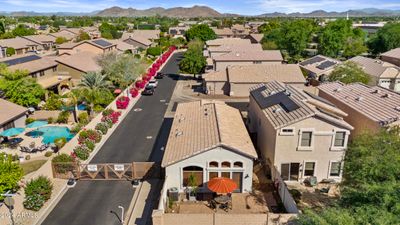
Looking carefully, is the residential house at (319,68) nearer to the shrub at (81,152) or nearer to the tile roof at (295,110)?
the tile roof at (295,110)

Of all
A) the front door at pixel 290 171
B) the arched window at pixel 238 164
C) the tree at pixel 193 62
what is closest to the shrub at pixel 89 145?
the arched window at pixel 238 164

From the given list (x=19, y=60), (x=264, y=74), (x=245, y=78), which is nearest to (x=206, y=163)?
(x=245, y=78)

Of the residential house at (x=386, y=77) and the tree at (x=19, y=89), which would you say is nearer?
the tree at (x=19, y=89)

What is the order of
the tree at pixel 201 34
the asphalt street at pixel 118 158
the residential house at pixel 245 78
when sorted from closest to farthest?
the asphalt street at pixel 118 158, the residential house at pixel 245 78, the tree at pixel 201 34

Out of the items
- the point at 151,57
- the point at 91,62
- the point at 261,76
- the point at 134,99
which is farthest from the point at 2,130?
the point at 151,57

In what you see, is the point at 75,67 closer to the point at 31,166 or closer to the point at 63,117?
the point at 63,117

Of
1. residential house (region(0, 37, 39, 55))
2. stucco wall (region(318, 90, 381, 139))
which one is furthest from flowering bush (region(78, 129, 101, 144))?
residential house (region(0, 37, 39, 55))

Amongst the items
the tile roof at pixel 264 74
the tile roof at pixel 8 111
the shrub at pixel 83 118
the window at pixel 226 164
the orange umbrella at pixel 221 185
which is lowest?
the shrub at pixel 83 118

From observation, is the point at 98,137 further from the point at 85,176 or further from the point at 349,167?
the point at 349,167
